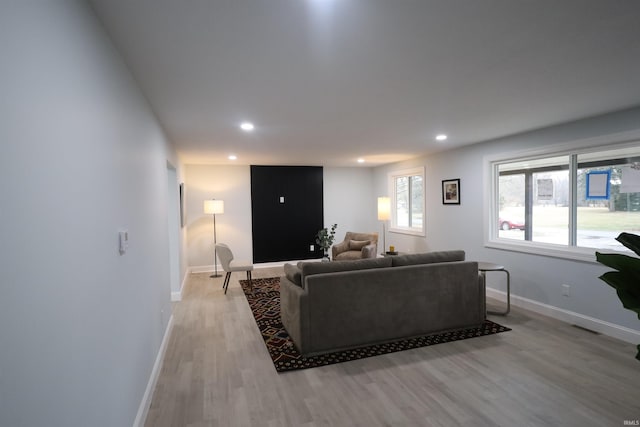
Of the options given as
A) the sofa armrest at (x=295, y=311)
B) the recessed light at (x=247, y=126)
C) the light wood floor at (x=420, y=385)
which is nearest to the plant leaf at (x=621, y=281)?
the light wood floor at (x=420, y=385)

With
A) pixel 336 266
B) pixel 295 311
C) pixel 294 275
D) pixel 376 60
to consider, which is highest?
pixel 376 60

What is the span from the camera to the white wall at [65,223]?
88 cm

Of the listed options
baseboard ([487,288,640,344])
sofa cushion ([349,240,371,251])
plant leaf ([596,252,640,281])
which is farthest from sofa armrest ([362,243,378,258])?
plant leaf ([596,252,640,281])

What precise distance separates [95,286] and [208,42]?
1384mm

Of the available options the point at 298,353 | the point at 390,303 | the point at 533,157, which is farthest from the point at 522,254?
the point at 298,353

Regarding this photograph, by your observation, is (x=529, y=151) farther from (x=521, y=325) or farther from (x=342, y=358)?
(x=342, y=358)

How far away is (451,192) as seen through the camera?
18.8ft

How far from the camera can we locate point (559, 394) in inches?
98.0

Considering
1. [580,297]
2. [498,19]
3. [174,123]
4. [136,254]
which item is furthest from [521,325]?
[174,123]

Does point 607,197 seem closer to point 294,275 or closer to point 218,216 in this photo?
point 294,275

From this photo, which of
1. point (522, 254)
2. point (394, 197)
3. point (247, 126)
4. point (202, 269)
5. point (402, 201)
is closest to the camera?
point (247, 126)

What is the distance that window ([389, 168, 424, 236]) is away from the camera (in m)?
6.77

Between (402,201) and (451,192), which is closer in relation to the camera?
(451,192)

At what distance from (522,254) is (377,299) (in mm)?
2483
